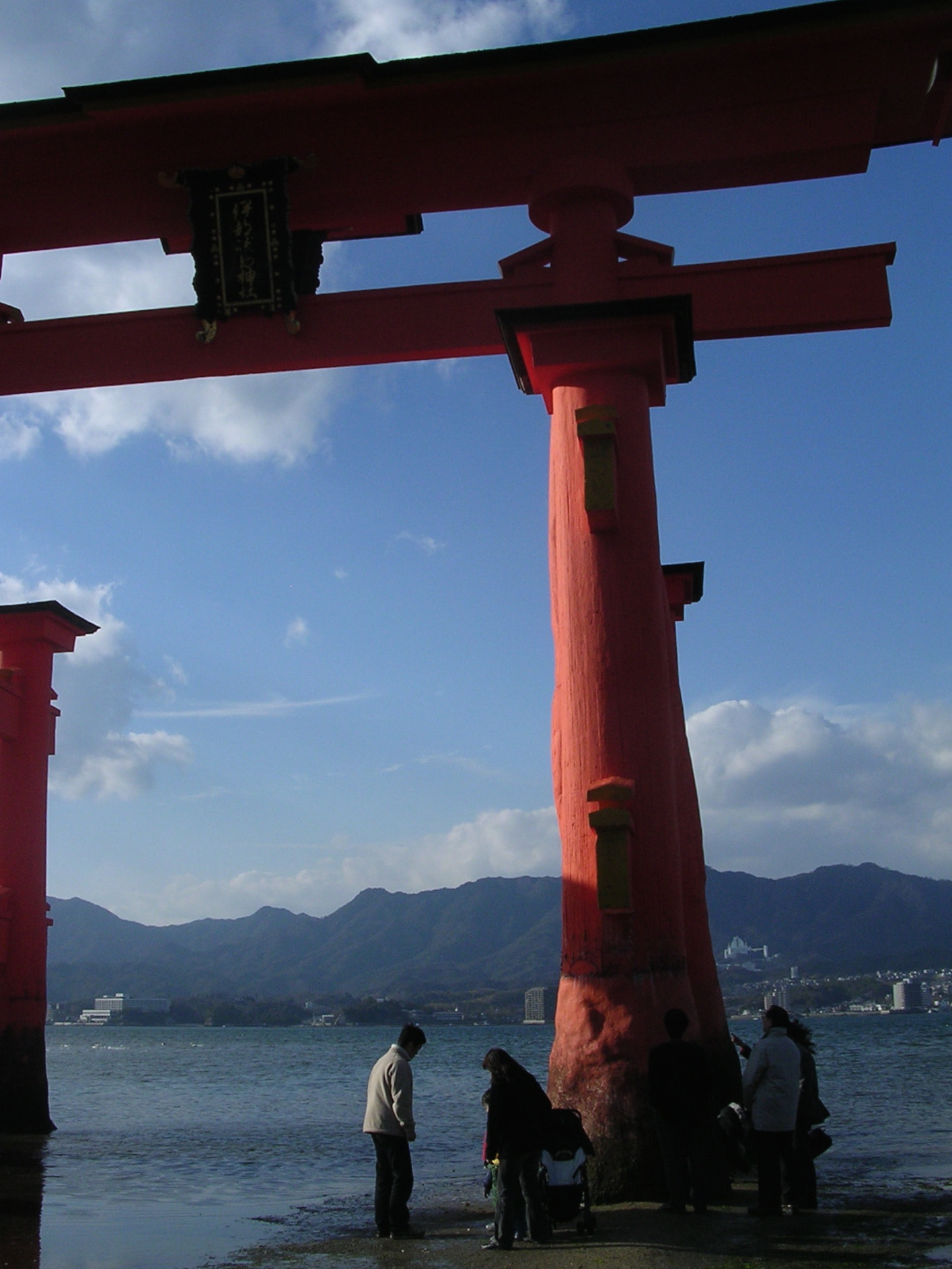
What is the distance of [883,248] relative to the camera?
9734mm

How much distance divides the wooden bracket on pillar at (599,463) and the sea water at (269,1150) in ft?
16.3

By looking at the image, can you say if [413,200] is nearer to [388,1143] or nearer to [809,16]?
[809,16]

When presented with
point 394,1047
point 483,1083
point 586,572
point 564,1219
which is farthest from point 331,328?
point 483,1083

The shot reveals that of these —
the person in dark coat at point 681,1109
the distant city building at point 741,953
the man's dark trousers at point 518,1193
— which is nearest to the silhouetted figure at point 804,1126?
the person in dark coat at point 681,1109

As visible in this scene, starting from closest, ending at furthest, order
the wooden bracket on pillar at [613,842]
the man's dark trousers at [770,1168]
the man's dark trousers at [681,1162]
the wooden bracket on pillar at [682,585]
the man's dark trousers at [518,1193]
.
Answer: the man's dark trousers at [518,1193] < the man's dark trousers at [681,1162] < the man's dark trousers at [770,1168] < the wooden bracket on pillar at [613,842] < the wooden bracket on pillar at [682,585]

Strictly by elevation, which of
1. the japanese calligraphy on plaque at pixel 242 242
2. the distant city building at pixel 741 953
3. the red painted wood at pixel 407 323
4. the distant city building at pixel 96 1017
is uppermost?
the japanese calligraphy on plaque at pixel 242 242

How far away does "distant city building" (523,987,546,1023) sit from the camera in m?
109

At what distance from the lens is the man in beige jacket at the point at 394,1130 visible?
7.46 metres

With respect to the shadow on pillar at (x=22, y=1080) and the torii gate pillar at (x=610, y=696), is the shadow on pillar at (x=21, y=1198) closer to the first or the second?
the shadow on pillar at (x=22, y=1080)

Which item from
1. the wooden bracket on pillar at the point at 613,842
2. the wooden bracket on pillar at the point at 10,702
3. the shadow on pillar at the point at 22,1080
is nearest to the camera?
the wooden bracket on pillar at the point at 613,842

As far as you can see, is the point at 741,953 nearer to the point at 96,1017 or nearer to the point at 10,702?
the point at 96,1017

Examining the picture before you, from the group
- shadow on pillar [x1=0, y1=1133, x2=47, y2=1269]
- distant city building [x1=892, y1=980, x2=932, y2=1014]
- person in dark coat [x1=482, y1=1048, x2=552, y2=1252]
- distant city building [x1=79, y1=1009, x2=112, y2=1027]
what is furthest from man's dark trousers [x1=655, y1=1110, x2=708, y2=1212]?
distant city building [x1=79, y1=1009, x2=112, y2=1027]

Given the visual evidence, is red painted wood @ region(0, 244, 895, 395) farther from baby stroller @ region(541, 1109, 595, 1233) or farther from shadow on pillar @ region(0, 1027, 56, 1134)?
shadow on pillar @ region(0, 1027, 56, 1134)

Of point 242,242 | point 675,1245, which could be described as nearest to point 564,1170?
point 675,1245
